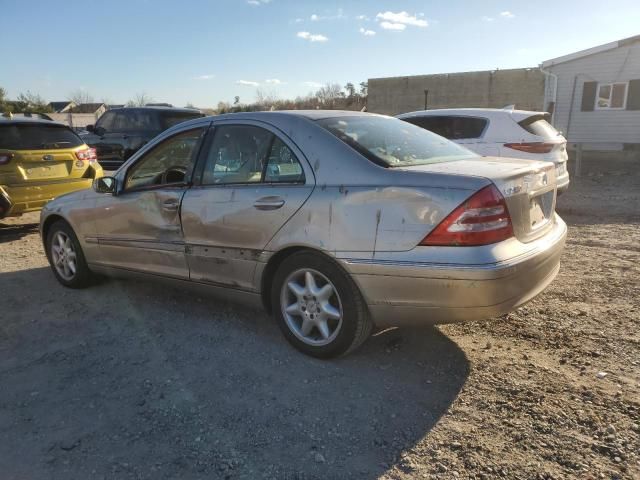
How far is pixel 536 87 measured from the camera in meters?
24.3

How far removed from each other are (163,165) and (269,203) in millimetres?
1536

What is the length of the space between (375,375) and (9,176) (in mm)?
5877

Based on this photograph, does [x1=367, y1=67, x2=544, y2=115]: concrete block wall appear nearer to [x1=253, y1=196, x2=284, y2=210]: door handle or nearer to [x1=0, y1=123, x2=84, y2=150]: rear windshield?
[x1=0, y1=123, x2=84, y2=150]: rear windshield

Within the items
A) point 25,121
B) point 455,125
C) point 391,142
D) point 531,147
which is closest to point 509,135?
point 531,147

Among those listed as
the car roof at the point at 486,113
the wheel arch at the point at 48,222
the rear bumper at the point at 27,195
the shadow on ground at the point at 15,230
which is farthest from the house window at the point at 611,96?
the wheel arch at the point at 48,222

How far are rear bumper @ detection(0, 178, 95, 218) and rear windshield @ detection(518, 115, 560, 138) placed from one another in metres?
6.80

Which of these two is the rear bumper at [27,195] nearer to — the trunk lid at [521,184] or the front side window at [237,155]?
the front side window at [237,155]

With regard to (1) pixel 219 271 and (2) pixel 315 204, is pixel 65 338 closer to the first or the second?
(1) pixel 219 271

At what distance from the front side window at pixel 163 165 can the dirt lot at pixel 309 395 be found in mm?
1085

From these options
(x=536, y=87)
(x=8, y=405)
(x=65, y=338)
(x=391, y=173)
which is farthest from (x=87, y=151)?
(x=536, y=87)

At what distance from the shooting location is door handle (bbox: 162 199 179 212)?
12.9 ft

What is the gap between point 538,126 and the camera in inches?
306

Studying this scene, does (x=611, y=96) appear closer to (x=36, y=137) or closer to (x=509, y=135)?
(x=509, y=135)

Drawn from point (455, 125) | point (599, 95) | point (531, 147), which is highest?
point (599, 95)
